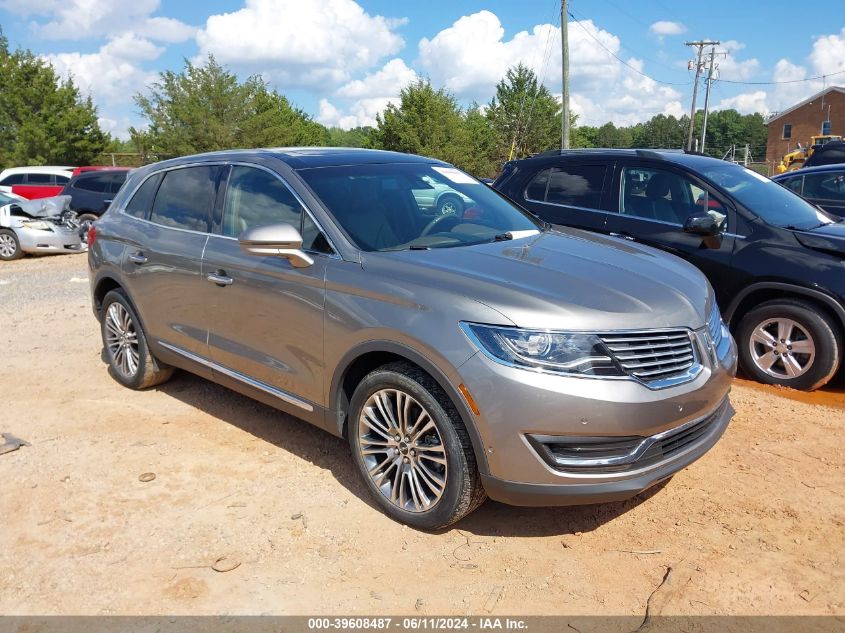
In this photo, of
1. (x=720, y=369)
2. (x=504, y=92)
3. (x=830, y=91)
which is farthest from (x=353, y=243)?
(x=830, y=91)

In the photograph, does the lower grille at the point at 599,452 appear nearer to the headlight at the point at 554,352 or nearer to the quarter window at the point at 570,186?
the headlight at the point at 554,352

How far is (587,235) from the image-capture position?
14.9 ft

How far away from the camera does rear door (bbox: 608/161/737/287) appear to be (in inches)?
230

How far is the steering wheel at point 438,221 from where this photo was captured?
4.10 meters

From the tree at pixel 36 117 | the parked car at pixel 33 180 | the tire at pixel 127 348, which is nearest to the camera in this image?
the tire at pixel 127 348

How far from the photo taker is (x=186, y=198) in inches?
196

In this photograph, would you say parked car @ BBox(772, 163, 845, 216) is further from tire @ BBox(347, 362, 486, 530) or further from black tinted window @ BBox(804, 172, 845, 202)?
tire @ BBox(347, 362, 486, 530)

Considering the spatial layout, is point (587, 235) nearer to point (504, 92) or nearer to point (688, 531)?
point (688, 531)

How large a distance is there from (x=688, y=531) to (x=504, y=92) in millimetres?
46715

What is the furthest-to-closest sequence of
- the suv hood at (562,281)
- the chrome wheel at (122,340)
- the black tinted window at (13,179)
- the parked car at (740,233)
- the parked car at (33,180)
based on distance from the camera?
the black tinted window at (13,179) < the parked car at (33,180) < the chrome wheel at (122,340) < the parked car at (740,233) < the suv hood at (562,281)

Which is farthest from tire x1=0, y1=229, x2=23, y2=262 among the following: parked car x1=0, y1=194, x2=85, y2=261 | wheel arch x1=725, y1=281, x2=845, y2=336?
wheel arch x1=725, y1=281, x2=845, y2=336

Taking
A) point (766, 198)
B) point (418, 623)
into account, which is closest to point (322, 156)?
point (418, 623)

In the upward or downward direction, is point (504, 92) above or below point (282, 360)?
above

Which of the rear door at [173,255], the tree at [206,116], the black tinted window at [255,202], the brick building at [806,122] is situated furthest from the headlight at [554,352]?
the brick building at [806,122]
